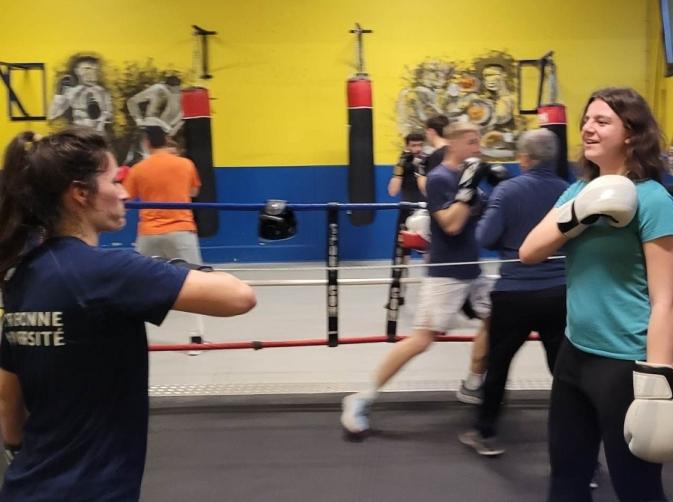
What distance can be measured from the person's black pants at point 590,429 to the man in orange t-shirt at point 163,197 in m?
2.51

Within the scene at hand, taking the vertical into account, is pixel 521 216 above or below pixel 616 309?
above

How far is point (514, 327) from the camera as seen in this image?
2.45 metres

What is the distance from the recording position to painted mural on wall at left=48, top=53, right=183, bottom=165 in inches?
270

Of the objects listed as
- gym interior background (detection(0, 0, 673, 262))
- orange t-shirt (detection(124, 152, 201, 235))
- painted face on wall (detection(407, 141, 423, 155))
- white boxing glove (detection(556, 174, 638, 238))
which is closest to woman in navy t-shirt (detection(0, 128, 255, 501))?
white boxing glove (detection(556, 174, 638, 238))

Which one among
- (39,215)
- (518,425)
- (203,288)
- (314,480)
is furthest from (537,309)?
(39,215)

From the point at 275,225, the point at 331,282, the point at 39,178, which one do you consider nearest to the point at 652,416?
the point at 39,178

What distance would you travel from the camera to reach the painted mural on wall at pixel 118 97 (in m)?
6.87

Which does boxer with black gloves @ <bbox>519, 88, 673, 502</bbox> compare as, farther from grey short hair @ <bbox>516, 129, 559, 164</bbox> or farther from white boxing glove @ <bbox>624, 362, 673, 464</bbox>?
grey short hair @ <bbox>516, 129, 559, 164</bbox>

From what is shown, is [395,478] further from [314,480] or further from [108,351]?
[108,351]

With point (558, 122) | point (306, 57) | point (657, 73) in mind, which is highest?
point (306, 57)

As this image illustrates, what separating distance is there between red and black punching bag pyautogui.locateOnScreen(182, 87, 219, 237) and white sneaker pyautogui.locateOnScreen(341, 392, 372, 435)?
155 inches

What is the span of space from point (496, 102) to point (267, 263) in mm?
2784

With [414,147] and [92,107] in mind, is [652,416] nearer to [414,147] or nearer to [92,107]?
[414,147]

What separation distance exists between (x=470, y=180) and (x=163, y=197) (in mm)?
2082
